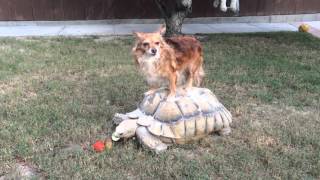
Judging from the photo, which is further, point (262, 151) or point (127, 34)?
point (127, 34)

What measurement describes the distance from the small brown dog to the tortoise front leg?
1.53 ft

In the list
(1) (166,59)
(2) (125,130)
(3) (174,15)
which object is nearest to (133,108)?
(2) (125,130)

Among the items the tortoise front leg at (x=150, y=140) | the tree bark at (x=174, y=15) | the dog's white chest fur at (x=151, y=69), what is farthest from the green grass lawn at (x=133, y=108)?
the tree bark at (x=174, y=15)

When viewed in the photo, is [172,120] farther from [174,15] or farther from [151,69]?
[174,15]

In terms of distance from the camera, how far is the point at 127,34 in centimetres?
1067

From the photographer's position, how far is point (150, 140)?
452cm

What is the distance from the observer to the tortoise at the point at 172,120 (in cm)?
454

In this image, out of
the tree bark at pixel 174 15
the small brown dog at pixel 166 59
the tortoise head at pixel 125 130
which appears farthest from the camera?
the tree bark at pixel 174 15

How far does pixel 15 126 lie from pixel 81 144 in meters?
0.85

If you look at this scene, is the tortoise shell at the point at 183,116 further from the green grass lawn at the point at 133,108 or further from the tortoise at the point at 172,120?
the green grass lawn at the point at 133,108

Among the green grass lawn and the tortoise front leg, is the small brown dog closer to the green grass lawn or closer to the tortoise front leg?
the tortoise front leg

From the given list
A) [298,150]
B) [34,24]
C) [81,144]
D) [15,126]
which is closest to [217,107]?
[298,150]

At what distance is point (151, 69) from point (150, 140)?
2.24 ft

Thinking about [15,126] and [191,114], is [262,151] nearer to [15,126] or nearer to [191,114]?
[191,114]
